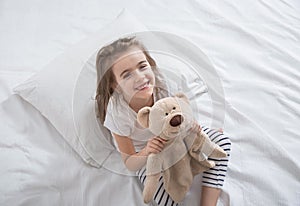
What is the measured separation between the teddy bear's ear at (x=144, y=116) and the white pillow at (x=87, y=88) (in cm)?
13

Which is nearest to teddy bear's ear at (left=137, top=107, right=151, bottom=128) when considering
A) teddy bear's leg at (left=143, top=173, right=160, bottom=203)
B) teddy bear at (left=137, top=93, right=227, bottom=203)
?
teddy bear at (left=137, top=93, right=227, bottom=203)

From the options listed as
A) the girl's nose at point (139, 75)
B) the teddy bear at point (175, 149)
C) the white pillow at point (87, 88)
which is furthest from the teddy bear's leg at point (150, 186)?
the girl's nose at point (139, 75)

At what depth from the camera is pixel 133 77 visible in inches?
33.6

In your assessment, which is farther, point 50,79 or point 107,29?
point 107,29

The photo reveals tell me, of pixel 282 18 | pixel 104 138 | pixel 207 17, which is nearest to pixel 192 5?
pixel 207 17

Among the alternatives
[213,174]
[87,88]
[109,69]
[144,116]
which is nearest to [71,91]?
[87,88]

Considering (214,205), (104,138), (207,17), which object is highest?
(207,17)

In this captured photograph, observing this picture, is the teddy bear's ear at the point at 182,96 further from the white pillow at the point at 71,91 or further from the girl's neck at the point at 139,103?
the white pillow at the point at 71,91

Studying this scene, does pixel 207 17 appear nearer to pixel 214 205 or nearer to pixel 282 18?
pixel 282 18

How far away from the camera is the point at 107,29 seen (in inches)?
45.7

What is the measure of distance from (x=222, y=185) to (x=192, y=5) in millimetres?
693

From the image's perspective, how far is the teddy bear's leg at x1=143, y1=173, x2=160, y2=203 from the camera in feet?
2.81

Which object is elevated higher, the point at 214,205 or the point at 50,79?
the point at 50,79

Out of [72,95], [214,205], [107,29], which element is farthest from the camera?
[107,29]
